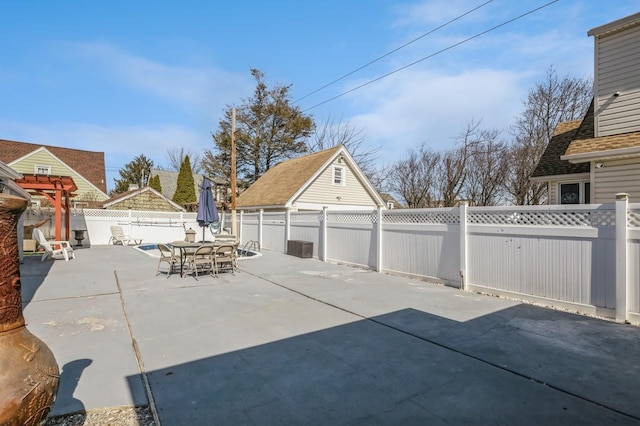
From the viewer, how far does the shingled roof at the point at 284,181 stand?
17234 mm

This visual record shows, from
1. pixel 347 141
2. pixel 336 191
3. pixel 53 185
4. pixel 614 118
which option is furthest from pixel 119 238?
pixel 614 118

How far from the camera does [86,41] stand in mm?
12328

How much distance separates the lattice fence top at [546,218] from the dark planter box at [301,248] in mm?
6433

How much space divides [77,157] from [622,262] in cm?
3441

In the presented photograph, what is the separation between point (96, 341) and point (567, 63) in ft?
79.9

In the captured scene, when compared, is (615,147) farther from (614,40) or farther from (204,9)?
(204,9)

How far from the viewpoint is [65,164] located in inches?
1024

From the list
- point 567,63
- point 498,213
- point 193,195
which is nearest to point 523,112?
point 567,63

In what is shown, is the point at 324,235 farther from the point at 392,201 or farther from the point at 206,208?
the point at 392,201

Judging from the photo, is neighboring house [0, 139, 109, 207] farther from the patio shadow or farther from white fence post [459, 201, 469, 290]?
the patio shadow

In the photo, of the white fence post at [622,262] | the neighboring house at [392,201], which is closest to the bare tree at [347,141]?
the neighboring house at [392,201]

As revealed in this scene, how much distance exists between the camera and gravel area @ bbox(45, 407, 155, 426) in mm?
2551

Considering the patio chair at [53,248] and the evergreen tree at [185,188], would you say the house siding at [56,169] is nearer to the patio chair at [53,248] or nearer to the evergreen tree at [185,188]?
the evergreen tree at [185,188]

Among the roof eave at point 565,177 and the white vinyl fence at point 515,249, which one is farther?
the roof eave at point 565,177
